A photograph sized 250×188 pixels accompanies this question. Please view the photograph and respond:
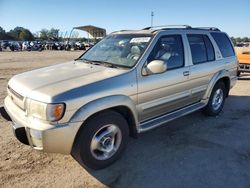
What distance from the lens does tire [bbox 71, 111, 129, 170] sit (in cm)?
329

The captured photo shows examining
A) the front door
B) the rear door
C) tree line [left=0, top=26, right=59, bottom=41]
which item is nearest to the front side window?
the front door

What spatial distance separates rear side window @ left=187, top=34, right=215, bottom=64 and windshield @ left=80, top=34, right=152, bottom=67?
3.65 feet

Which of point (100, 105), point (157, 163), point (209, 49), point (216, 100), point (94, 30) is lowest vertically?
point (157, 163)

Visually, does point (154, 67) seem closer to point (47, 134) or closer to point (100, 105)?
point (100, 105)

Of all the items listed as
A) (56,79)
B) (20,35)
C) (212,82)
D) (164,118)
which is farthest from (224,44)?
(20,35)

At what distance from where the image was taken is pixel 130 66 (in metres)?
3.81

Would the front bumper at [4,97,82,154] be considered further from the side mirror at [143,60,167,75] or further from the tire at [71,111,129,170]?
the side mirror at [143,60,167,75]

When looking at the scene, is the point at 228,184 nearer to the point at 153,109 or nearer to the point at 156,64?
the point at 153,109

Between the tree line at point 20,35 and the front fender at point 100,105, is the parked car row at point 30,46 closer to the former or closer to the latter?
the front fender at point 100,105

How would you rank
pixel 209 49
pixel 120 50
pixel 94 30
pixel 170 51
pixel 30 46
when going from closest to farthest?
pixel 120 50 < pixel 170 51 < pixel 209 49 < pixel 30 46 < pixel 94 30

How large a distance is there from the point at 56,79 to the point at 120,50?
4.12 feet

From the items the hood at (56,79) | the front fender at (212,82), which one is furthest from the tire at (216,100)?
the hood at (56,79)

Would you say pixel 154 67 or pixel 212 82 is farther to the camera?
pixel 212 82

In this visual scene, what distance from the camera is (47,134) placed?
2.97 metres
